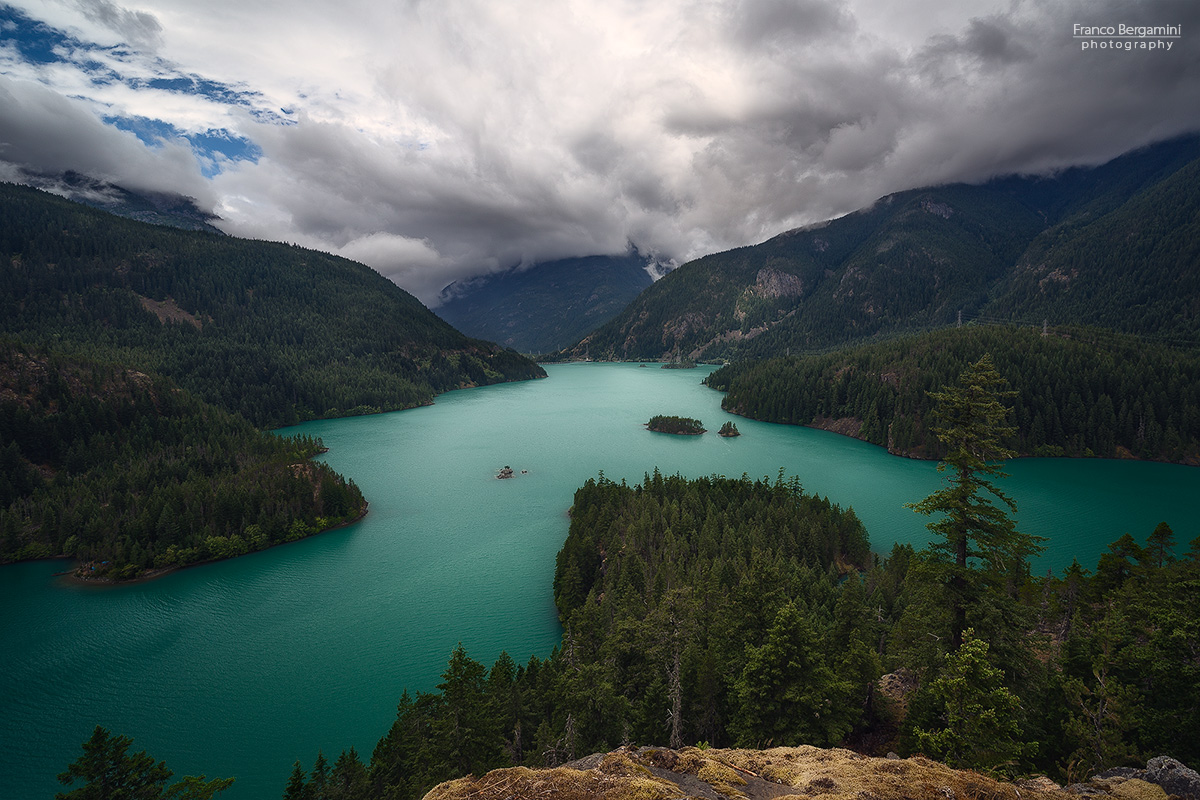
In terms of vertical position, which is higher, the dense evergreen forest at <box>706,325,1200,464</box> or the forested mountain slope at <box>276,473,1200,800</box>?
the dense evergreen forest at <box>706,325,1200,464</box>

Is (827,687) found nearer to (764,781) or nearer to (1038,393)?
(764,781)

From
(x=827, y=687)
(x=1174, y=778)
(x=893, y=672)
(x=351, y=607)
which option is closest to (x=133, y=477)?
(x=351, y=607)

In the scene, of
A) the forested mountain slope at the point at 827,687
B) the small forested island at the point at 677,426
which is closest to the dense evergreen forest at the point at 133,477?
the forested mountain slope at the point at 827,687

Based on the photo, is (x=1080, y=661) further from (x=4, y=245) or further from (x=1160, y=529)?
(x=4, y=245)

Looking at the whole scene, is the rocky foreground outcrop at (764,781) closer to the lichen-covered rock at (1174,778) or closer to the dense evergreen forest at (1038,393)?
the lichen-covered rock at (1174,778)

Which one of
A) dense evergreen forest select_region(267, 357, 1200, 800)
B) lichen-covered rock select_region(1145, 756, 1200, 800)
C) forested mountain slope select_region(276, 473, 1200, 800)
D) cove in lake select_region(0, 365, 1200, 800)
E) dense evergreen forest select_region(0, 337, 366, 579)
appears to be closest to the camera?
lichen-covered rock select_region(1145, 756, 1200, 800)

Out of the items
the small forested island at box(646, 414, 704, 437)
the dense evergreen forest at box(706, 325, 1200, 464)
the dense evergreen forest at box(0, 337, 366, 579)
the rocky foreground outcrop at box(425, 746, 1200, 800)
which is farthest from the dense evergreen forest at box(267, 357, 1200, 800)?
the dense evergreen forest at box(706, 325, 1200, 464)

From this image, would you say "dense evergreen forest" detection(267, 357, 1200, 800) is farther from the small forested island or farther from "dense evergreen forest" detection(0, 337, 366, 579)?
the small forested island
